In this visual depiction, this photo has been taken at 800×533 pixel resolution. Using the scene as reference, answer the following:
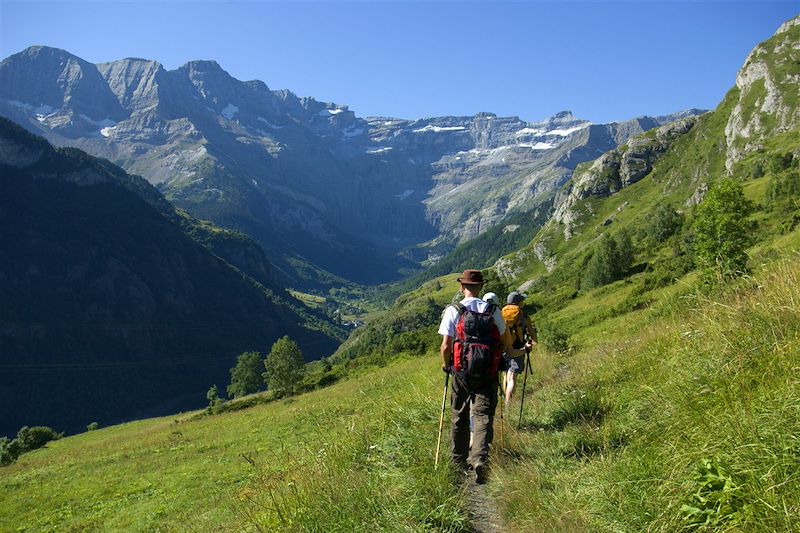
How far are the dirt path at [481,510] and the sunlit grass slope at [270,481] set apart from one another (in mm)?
283

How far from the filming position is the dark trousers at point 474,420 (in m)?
7.66

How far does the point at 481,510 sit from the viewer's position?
6309 millimetres

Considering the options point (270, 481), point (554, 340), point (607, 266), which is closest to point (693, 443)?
point (270, 481)

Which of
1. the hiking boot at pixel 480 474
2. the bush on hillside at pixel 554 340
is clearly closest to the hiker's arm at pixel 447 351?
the hiking boot at pixel 480 474

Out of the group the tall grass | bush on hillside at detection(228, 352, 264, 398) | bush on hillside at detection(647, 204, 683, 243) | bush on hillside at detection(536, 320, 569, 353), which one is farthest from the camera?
bush on hillside at detection(647, 204, 683, 243)

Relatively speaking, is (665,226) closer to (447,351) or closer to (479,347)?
(447,351)

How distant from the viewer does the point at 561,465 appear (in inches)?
259

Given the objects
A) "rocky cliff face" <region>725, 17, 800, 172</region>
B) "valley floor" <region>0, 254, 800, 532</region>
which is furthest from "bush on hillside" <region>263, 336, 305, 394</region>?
"rocky cliff face" <region>725, 17, 800, 172</region>

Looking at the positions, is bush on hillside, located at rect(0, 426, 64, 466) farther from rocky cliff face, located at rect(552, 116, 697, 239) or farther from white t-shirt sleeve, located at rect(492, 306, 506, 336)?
rocky cliff face, located at rect(552, 116, 697, 239)

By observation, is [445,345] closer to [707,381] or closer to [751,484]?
[707,381]

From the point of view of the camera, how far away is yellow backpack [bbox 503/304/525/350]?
11.7m

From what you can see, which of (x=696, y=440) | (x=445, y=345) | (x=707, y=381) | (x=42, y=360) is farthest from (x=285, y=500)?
(x=42, y=360)

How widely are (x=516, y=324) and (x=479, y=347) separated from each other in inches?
173

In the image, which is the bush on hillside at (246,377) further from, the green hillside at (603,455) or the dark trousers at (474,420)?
the dark trousers at (474,420)
